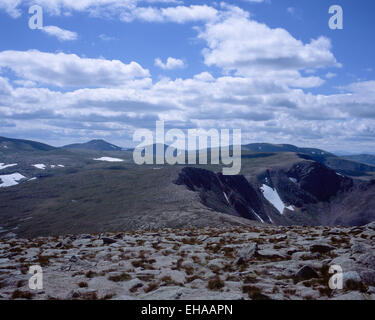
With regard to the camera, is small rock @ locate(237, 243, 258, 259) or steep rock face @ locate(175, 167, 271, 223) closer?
small rock @ locate(237, 243, 258, 259)

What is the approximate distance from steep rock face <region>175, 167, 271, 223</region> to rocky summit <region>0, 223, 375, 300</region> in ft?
320

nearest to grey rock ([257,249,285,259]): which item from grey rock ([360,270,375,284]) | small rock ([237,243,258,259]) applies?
small rock ([237,243,258,259])

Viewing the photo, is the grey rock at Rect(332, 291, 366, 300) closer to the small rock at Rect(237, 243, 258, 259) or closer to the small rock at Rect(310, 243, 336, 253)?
the small rock at Rect(237, 243, 258, 259)

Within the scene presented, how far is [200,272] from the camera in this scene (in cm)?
1627

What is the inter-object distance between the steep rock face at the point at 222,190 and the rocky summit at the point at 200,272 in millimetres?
97471

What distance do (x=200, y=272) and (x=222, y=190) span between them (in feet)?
463

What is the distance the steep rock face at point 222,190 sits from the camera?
135 meters

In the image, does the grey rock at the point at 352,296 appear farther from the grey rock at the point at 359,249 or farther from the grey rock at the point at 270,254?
the grey rock at the point at 270,254

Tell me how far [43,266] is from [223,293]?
39.0 ft

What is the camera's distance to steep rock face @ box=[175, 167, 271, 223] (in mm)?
135175

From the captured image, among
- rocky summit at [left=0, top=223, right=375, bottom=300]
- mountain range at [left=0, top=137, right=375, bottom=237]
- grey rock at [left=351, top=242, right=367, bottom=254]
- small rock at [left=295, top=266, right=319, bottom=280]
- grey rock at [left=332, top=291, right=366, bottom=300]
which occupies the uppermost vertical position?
grey rock at [left=351, top=242, right=367, bottom=254]

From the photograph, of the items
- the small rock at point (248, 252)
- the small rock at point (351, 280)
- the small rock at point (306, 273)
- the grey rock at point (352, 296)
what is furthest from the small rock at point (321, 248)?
the grey rock at point (352, 296)
